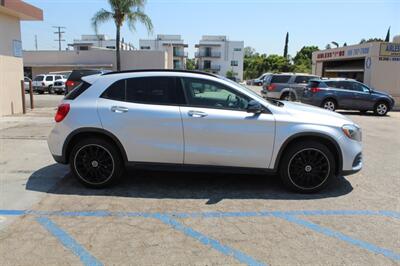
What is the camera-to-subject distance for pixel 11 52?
13805mm

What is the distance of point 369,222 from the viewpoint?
14.7 ft

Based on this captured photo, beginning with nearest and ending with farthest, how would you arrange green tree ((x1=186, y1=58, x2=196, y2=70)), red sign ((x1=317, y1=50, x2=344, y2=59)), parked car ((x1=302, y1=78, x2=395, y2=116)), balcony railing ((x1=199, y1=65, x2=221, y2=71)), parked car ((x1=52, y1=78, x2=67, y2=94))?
1. parked car ((x1=302, y1=78, x2=395, y2=116))
2. red sign ((x1=317, y1=50, x2=344, y2=59))
3. parked car ((x1=52, y1=78, x2=67, y2=94))
4. balcony railing ((x1=199, y1=65, x2=221, y2=71))
5. green tree ((x1=186, y1=58, x2=196, y2=70))

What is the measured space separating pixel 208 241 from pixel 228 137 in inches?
67.4

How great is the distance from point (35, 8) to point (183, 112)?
11.9 meters

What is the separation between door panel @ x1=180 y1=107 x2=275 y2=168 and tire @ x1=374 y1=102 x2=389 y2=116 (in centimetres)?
1430

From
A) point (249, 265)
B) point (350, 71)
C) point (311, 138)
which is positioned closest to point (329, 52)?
point (350, 71)

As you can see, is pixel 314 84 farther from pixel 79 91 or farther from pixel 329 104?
pixel 79 91

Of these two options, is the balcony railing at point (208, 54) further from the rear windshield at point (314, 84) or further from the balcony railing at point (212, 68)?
the rear windshield at point (314, 84)

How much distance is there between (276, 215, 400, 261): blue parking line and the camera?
Result: 373 cm

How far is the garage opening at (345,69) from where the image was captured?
83.1ft

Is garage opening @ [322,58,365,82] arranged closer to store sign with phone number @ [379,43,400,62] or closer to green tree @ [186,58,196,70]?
store sign with phone number @ [379,43,400,62]

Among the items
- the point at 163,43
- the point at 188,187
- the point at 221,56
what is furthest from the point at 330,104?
the point at 163,43

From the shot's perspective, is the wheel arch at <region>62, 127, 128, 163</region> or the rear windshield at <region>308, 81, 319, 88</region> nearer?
the wheel arch at <region>62, 127, 128, 163</region>

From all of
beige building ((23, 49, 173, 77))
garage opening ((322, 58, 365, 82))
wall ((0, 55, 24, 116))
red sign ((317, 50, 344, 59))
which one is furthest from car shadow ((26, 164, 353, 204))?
beige building ((23, 49, 173, 77))
